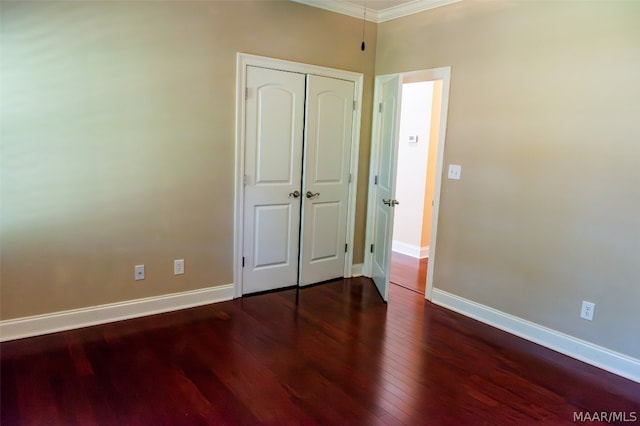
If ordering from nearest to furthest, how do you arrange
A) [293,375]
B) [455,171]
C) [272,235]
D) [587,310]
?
[293,375] → [587,310] → [455,171] → [272,235]

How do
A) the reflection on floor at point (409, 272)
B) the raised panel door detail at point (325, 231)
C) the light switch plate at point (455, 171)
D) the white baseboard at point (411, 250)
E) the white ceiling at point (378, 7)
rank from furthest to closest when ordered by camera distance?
1. the white baseboard at point (411, 250)
2. the reflection on floor at point (409, 272)
3. the raised panel door detail at point (325, 231)
4. the white ceiling at point (378, 7)
5. the light switch plate at point (455, 171)

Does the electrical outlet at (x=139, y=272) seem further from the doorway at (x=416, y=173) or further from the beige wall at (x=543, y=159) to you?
the doorway at (x=416, y=173)

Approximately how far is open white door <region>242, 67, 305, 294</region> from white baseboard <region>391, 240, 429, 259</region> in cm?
208

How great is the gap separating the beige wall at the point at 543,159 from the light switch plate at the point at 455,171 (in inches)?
1.7

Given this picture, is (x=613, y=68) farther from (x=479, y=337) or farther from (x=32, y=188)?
(x=32, y=188)

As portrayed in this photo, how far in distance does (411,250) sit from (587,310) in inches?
110

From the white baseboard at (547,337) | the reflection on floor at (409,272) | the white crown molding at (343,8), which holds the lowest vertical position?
the reflection on floor at (409,272)

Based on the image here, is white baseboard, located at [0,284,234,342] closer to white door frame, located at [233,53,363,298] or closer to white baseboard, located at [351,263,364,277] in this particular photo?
white door frame, located at [233,53,363,298]

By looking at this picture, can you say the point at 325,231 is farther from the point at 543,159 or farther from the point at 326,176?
the point at 543,159

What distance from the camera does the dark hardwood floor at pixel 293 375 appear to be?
2.22 m

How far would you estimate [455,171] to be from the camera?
145 inches

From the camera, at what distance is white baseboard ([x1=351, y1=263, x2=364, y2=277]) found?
4.60m

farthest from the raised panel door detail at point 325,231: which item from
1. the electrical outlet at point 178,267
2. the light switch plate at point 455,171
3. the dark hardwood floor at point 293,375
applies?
the electrical outlet at point 178,267

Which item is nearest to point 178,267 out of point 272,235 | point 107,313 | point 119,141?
point 107,313
